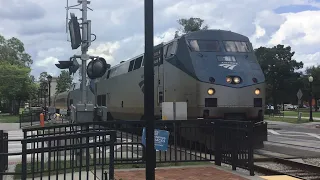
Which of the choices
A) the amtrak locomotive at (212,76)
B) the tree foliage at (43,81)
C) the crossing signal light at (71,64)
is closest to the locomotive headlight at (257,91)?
the amtrak locomotive at (212,76)

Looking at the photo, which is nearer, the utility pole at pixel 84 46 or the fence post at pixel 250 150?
the fence post at pixel 250 150

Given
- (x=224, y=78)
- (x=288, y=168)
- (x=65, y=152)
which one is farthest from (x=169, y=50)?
(x=65, y=152)

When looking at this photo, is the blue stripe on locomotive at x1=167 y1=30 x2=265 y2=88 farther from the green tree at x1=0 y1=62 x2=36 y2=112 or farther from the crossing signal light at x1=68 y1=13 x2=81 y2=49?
the green tree at x1=0 y1=62 x2=36 y2=112

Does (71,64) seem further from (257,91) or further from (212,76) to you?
(257,91)

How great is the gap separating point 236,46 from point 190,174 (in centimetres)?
785

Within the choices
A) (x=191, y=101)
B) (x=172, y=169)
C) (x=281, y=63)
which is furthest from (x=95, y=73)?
(x=281, y=63)

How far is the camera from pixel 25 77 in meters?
63.6

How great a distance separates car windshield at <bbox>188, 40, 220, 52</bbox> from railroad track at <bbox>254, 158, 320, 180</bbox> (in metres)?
4.78

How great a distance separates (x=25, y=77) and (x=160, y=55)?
51241 millimetres

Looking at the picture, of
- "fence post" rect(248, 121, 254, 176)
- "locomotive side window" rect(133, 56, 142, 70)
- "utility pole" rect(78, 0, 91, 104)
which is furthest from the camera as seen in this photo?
"locomotive side window" rect(133, 56, 142, 70)

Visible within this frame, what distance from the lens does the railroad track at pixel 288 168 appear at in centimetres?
952

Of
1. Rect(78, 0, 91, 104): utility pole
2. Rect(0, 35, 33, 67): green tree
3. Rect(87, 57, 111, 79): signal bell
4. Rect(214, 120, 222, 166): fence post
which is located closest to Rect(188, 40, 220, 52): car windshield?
Rect(87, 57, 111, 79): signal bell

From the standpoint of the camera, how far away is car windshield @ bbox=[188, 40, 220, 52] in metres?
14.8

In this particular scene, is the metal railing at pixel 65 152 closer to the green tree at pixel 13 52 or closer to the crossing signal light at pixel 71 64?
the crossing signal light at pixel 71 64
